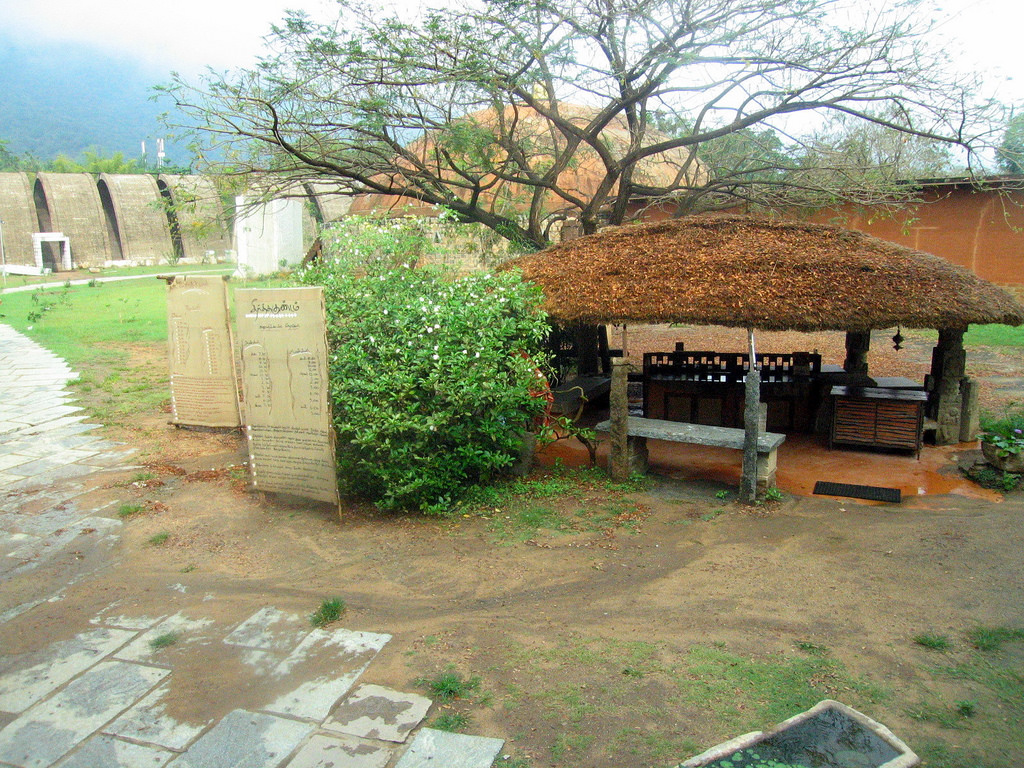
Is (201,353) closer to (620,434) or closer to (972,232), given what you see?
(620,434)

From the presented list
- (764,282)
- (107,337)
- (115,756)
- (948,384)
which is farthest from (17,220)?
(948,384)

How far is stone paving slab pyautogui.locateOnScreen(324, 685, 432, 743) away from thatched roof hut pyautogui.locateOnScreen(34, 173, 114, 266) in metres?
37.5

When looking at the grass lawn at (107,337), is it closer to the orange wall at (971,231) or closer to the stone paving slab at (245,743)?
the stone paving slab at (245,743)

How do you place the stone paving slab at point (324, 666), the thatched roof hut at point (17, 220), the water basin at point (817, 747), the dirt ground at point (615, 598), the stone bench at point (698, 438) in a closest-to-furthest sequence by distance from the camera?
the water basin at point (817, 747), the dirt ground at point (615, 598), the stone paving slab at point (324, 666), the stone bench at point (698, 438), the thatched roof hut at point (17, 220)

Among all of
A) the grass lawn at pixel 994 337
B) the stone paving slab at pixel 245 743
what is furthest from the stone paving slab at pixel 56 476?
the grass lawn at pixel 994 337

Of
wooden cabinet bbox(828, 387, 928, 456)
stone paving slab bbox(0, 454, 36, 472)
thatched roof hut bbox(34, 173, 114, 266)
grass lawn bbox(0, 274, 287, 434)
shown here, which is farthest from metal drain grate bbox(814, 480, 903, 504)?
thatched roof hut bbox(34, 173, 114, 266)

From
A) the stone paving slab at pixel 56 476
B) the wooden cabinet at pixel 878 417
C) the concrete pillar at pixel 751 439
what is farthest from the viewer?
the wooden cabinet at pixel 878 417

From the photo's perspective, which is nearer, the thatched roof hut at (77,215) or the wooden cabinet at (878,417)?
the wooden cabinet at (878,417)

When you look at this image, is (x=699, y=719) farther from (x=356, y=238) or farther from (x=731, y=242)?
(x=356, y=238)

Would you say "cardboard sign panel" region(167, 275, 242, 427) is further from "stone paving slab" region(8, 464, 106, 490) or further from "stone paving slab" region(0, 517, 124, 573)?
"stone paving slab" region(0, 517, 124, 573)

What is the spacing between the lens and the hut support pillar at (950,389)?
839 cm

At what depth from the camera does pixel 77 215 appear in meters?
35.0

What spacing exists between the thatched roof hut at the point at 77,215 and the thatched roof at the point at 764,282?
33751 mm

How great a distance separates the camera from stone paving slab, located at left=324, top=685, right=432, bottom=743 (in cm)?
352
